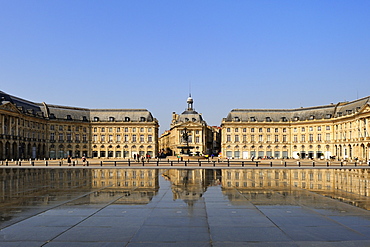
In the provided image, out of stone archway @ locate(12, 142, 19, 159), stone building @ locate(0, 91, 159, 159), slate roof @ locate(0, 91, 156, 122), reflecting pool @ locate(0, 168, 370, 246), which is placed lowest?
reflecting pool @ locate(0, 168, 370, 246)

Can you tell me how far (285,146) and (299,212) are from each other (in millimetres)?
114606

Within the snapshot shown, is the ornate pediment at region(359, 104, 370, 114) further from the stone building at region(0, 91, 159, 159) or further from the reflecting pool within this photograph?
the reflecting pool

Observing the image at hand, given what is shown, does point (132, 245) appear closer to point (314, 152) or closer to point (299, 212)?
point (299, 212)

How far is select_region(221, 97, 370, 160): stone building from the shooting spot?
4432 inches

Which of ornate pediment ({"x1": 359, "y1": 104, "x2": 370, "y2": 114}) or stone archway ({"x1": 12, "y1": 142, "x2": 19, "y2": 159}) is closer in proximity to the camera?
ornate pediment ({"x1": 359, "y1": 104, "x2": 370, "y2": 114})

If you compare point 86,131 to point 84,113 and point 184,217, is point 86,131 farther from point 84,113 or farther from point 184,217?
point 184,217

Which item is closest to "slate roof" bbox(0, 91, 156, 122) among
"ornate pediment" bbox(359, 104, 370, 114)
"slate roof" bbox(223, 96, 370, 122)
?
"slate roof" bbox(223, 96, 370, 122)

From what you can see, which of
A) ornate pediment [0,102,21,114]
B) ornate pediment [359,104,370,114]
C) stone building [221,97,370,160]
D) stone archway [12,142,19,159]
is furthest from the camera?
stone building [221,97,370,160]

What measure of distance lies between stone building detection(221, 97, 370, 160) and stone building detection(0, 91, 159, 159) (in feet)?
102

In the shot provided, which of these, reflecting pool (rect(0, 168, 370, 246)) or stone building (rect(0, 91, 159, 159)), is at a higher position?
stone building (rect(0, 91, 159, 159))

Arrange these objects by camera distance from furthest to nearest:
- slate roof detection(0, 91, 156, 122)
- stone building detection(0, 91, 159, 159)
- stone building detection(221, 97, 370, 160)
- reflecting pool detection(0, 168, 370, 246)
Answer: slate roof detection(0, 91, 156, 122) < stone building detection(0, 91, 159, 159) < stone building detection(221, 97, 370, 160) < reflecting pool detection(0, 168, 370, 246)

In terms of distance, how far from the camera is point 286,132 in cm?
12694

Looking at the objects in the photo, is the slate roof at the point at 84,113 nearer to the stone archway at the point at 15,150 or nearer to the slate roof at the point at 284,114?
the stone archway at the point at 15,150

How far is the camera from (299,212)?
53.2 ft
